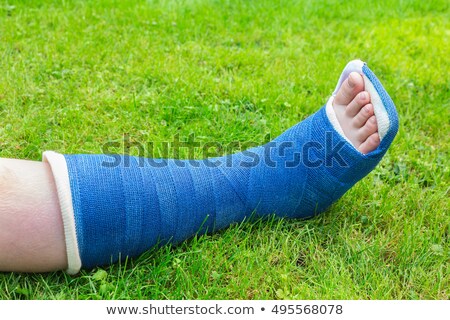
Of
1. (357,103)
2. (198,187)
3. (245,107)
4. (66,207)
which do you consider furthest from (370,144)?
(66,207)

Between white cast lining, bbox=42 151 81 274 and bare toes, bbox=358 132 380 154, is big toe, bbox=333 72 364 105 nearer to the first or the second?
bare toes, bbox=358 132 380 154

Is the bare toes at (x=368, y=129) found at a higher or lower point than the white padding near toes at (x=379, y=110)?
lower

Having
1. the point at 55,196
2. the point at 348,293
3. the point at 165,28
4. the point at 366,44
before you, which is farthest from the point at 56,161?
the point at 366,44

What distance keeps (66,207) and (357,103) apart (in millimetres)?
998

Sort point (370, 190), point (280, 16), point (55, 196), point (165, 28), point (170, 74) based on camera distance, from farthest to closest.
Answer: point (280, 16) < point (165, 28) < point (170, 74) < point (370, 190) < point (55, 196)

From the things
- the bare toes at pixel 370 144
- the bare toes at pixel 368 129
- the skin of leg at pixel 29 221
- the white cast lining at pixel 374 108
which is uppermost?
the white cast lining at pixel 374 108

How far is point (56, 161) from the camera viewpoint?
151 centimetres

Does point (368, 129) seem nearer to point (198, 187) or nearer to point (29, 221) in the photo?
point (198, 187)

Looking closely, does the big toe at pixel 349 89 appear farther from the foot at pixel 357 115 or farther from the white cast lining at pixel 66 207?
the white cast lining at pixel 66 207

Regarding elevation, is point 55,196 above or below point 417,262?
above

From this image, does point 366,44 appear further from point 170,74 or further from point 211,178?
point 211,178

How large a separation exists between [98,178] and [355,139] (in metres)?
0.85

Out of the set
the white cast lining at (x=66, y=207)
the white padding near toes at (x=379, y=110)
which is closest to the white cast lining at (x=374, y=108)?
the white padding near toes at (x=379, y=110)

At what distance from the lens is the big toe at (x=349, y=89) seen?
1.80 metres
